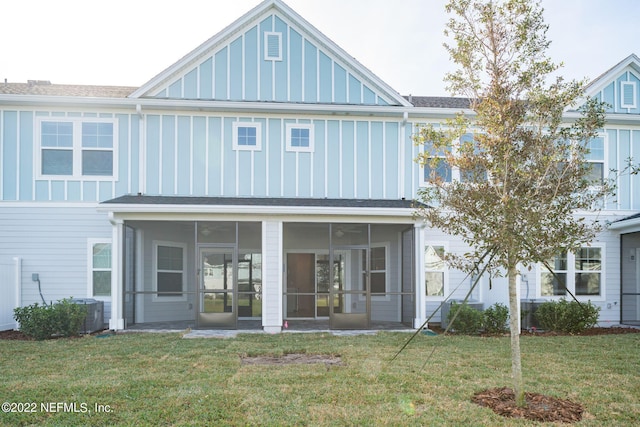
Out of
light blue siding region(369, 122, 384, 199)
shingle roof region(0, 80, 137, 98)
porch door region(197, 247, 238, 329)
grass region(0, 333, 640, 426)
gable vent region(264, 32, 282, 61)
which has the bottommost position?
grass region(0, 333, 640, 426)

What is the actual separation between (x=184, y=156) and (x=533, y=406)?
1022 centimetres

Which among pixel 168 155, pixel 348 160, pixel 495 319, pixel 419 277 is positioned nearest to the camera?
pixel 495 319

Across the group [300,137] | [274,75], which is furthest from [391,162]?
[274,75]

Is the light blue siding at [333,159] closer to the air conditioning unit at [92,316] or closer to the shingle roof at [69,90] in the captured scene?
the shingle roof at [69,90]

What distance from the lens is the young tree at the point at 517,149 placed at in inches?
232

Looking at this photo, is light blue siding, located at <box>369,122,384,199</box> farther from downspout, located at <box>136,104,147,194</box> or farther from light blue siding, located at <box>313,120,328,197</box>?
downspout, located at <box>136,104,147,194</box>

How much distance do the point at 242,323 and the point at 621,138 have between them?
11.5 metres

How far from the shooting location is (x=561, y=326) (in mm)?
12297

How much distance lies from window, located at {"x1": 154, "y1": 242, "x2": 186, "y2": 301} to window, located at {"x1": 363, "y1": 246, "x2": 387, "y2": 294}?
534cm

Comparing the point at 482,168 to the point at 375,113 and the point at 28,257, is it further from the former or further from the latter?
the point at 28,257

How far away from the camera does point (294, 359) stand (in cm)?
879

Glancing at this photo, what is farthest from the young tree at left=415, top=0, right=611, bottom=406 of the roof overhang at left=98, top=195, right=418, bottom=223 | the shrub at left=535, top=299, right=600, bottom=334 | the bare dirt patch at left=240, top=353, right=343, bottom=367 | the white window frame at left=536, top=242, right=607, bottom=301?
the white window frame at left=536, top=242, right=607, bottom=301

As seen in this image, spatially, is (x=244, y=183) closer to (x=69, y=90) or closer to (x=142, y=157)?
(x=142, y=157)

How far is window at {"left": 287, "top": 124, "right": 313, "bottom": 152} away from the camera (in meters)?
13.7
